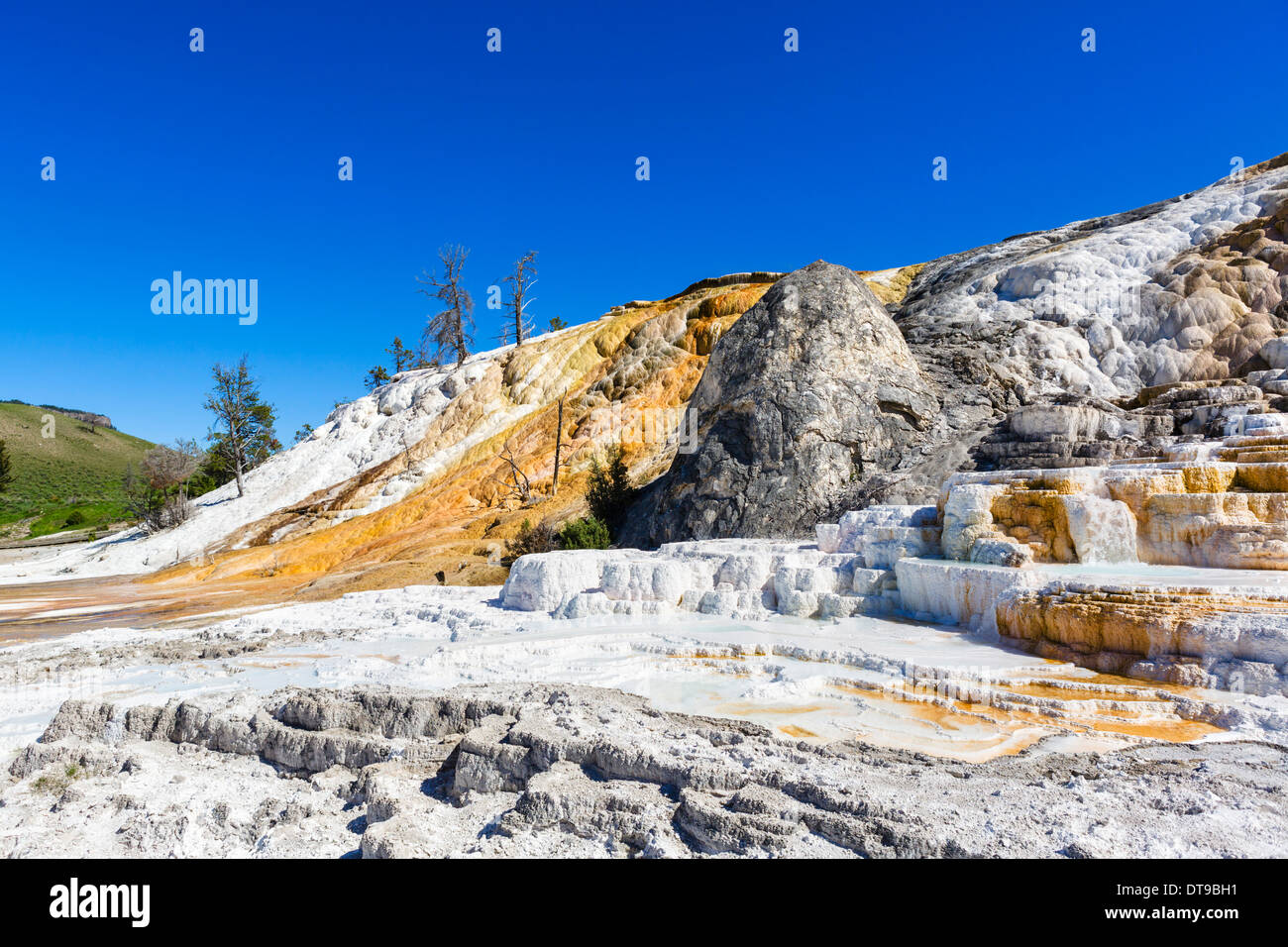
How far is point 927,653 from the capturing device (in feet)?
18.2

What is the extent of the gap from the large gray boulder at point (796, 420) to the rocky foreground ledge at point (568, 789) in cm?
774

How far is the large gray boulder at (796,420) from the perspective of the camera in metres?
11.9

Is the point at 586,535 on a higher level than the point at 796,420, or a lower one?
lower

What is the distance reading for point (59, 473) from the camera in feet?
176

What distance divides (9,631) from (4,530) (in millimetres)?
29918

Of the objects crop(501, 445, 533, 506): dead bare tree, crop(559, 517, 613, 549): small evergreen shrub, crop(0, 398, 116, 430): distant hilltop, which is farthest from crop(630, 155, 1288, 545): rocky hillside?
crop(0, 398, 116, 430): distant hilltop

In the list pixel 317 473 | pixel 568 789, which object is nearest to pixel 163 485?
pixel 317 473

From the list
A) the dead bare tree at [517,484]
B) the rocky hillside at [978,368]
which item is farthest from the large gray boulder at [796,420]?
the dead bare tree at [517,484]

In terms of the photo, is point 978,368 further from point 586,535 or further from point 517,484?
point 517,484

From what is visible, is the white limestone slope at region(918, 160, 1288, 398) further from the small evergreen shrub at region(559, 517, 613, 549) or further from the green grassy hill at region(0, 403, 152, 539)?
the green grassy hill at region(0, 403, 152, 539)

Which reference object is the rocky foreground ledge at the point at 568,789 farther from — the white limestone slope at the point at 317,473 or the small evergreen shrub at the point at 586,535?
the white limestone slope at the point at 317,473

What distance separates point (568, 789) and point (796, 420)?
983 cm

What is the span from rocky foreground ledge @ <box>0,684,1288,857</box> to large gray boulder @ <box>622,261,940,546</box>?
25.4ft
